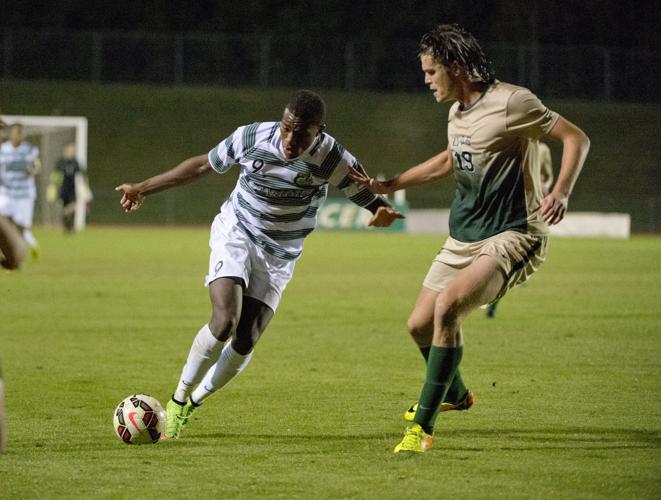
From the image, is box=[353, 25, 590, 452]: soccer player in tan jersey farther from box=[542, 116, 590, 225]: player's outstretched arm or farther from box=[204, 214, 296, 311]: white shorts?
box=[204, 214, 296, 311]: white shorts

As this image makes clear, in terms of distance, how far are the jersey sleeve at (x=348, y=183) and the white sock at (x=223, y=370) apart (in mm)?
1189

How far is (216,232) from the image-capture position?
7.55m

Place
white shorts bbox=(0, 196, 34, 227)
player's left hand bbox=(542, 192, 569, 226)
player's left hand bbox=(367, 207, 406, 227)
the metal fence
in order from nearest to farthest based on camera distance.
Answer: player's left hand bbox=(542, 192, 569, 226) < player's left hand bbox=(367, 207, 406, 227) < white shorts bbox=(0, 196, 34, 227) < the metal fence

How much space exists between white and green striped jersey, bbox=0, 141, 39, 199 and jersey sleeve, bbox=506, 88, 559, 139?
1750 centimetres

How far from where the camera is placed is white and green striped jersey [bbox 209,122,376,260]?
23.9ft

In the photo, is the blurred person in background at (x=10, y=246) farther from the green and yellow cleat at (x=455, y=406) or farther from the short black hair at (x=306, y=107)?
the green and yellow cleat at (x=455, y=406)

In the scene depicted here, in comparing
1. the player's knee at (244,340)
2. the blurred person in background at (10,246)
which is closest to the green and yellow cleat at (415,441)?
the player's knee at (244,340)

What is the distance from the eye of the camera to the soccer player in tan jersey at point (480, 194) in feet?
22.1

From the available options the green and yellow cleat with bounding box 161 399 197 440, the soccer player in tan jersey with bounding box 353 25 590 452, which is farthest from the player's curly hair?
the green and yellow cleat with bounding box 161 399 197 440

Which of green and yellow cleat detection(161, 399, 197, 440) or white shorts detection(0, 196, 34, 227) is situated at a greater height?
green and yellow cleat detection(161, 399, 197, 440)

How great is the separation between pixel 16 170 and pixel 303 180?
16.9m

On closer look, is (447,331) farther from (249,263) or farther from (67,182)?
(67,182)

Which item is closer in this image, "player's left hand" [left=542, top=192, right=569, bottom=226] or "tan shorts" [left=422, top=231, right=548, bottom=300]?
"player's left hand" [left=542, top=192, right=569, bottom=226]

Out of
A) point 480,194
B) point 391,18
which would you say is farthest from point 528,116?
point 391,18
